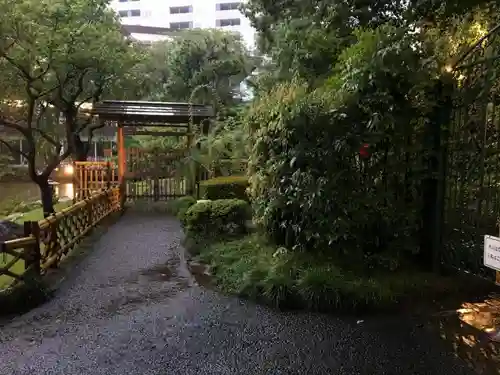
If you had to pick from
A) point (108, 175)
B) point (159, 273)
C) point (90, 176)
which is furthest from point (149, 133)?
point (159, 273)

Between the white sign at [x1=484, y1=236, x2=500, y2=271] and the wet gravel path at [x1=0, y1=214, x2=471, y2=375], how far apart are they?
91cm

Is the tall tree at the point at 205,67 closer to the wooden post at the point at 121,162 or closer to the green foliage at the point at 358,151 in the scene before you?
the wooden post at the point at 121,162

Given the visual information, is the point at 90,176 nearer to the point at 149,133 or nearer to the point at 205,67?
the point at 149,133

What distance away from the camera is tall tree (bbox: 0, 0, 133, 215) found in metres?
10.5

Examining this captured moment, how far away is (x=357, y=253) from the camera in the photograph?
5.73 meters

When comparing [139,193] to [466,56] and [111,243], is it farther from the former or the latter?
[466,56]

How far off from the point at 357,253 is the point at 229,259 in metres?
2.11

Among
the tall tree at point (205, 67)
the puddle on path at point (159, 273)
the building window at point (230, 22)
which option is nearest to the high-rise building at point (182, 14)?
the building window at point (230, 22)

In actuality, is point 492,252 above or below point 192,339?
above

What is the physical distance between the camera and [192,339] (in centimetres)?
445

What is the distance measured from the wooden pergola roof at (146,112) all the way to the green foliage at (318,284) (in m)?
8.32

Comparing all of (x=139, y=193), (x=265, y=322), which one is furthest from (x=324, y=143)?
(x=139, y=193)

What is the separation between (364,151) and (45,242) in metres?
4.87

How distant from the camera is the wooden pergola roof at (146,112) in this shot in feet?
43.1
